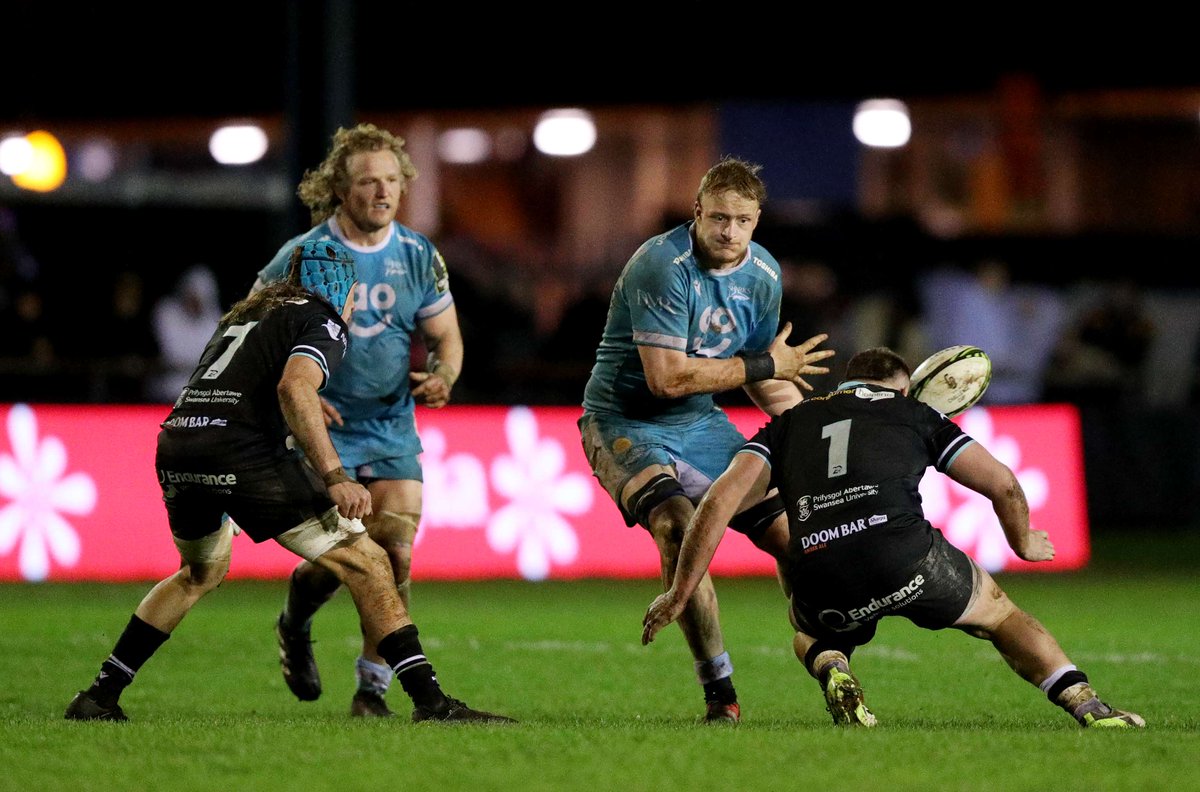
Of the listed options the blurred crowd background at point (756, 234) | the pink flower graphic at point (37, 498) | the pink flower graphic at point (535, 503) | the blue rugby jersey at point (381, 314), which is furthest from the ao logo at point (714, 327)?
the blurred crowd background at point (756, 234)

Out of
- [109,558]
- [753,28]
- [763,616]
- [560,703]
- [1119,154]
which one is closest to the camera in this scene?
[560,703]

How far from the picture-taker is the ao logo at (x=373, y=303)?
8.87 m

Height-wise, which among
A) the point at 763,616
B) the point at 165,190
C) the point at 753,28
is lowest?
the point at 763,616

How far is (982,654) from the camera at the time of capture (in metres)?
11.0

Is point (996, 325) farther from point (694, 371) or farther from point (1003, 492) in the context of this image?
point (1003, 492)

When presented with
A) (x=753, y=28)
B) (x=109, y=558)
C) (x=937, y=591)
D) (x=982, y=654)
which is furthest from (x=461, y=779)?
(x=753, y=28)

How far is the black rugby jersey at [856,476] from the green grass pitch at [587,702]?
0.66 m

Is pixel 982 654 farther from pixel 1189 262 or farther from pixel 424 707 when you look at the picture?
pixel 1189 262

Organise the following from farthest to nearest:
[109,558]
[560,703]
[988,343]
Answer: [988,343]
[109,558]
[560,703]

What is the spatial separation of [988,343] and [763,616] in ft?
24.3

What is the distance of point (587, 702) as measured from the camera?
9.09 m

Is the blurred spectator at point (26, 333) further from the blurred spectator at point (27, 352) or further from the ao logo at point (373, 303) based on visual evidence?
the ao logo at point (373, 303)

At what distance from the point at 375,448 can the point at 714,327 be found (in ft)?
5.96

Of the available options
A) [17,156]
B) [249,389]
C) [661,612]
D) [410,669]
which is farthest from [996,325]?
[249,389]
